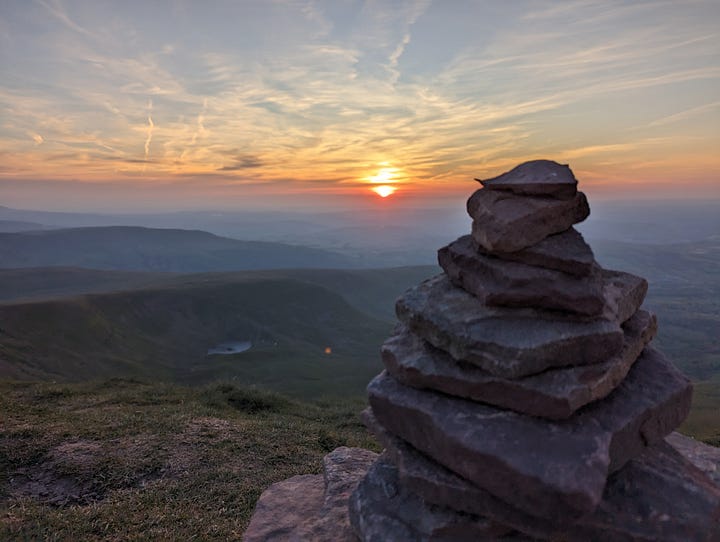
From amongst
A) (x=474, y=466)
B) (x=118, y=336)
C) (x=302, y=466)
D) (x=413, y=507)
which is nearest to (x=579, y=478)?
(x=474, y=466)

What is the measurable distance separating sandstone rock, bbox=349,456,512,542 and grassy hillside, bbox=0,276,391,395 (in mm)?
54095

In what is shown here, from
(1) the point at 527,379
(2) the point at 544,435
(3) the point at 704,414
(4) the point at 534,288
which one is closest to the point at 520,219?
(4) the point at 534,288

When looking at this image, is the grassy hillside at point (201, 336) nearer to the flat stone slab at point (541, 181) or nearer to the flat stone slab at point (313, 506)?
the flat stone slab at point (313, 506)

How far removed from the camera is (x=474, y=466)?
752cm

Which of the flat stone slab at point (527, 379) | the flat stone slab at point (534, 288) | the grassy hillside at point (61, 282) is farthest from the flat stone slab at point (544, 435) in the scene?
the grassy hillside at point (61, 282)

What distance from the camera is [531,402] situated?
755 centimetres

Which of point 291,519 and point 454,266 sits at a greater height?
point 454,266

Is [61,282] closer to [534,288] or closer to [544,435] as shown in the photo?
[534,288]

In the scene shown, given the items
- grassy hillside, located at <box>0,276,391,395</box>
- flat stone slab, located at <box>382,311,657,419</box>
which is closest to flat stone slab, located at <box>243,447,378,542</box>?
flat stone slab, located at <box>382,311,657,419</box>

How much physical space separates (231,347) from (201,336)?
876 cm

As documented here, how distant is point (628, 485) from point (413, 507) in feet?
14.0

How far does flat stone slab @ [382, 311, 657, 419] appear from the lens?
740 cm

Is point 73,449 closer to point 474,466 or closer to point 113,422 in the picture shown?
point 113,422

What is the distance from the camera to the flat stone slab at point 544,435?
21.9 ft
